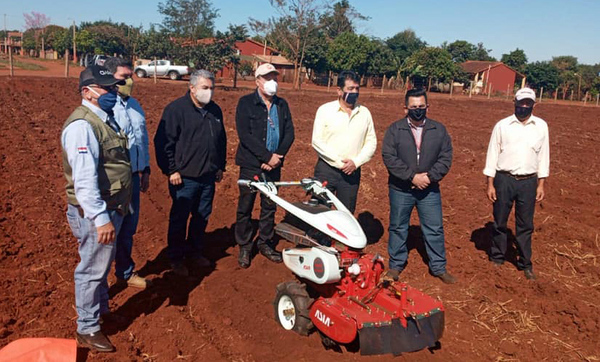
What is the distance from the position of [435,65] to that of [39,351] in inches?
2052

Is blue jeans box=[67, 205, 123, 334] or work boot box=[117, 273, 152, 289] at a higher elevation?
blue jeans box=[67, 205, 123, 334]

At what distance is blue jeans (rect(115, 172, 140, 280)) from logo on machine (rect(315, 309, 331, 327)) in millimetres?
2063

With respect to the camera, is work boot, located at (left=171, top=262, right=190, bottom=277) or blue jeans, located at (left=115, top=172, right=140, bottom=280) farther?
work boot, located at (left=171, top=262, right=190, bottom=277)

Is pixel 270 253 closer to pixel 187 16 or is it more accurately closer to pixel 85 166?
pixel 85 166

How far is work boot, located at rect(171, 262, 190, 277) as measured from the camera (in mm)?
5566

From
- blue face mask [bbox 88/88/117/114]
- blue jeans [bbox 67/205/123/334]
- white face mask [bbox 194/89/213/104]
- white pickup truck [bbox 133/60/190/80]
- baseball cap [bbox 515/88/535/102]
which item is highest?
white pickup truck [bbox 133/60/190/80]

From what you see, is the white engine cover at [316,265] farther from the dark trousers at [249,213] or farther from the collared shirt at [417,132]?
the collared shirt at [417,132]

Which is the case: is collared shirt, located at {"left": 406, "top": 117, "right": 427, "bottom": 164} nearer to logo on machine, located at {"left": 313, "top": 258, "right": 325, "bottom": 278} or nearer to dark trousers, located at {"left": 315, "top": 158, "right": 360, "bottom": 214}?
dark trousers, located at {"left": 315, "top": 158, "right": 360, "bottom": 214}

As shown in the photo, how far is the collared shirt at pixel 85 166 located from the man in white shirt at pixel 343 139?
2616 mm

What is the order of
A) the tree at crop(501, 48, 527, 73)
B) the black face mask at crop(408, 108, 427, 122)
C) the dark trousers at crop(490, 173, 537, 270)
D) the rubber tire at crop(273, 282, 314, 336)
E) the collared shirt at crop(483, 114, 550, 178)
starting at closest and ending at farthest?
the rubber tire at crop(273, 282, 314, 336)
the black face mask at crop(408, 108, 427, 122)
the collared shirt at crop(483, 114, 550, 178)
the dark trousers at crop(490, 173, 537, 270)
the tree at crop(501, 48, 527, 73)

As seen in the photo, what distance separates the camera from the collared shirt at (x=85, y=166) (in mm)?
3631

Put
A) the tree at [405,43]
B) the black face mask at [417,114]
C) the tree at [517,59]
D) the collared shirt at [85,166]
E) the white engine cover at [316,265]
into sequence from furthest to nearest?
1. the tree at [405,43]
2. the tree at [517,59]
3. the black face mask at [417,114]
4. the white engine cover at [316,265]
5. the collared shirt at [85,166]

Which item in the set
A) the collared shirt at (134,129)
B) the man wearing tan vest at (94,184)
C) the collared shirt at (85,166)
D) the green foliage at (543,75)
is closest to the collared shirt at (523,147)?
the collared shirt at (134,129)

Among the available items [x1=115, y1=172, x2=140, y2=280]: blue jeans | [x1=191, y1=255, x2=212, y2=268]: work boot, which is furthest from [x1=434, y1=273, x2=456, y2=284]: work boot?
[x1=115, y1=172, x2=140, y2=280]: blue jeans
